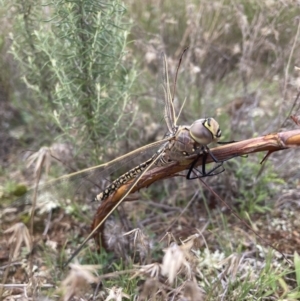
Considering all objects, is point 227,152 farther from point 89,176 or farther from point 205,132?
point 89,176

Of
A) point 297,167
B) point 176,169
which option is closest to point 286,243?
point 297,167

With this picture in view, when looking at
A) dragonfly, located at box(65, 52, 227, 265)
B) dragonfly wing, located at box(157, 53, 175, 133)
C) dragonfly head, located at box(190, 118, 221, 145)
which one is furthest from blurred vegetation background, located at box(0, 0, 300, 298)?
dragonfly head, located at box(190, 118, 221, 145)

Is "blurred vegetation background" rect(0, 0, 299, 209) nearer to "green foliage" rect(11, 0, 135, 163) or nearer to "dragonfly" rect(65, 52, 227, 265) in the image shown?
"green foliage" rect(11, 0, 135, 163)

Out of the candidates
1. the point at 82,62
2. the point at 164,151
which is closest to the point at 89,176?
the point at 164,151

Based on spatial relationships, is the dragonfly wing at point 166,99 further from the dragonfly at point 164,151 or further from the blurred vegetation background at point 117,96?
the blurred vegetation background at point 117,96

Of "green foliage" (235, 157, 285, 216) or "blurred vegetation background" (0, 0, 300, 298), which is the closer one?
"blurred vegetation background" (0, 0, 300, 298)

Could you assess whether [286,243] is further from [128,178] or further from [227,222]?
[128,178]

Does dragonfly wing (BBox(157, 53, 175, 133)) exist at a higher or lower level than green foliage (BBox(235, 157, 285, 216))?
higher
